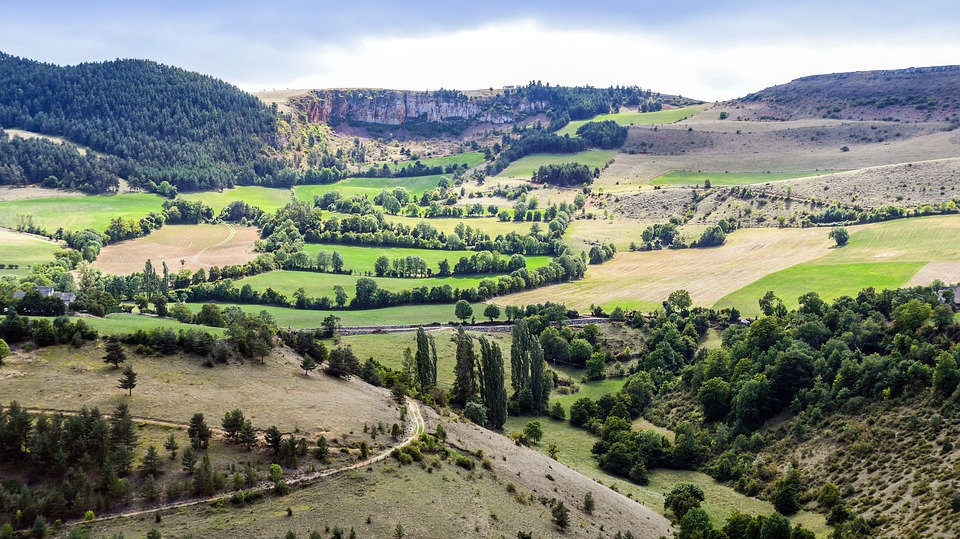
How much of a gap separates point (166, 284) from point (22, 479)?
113 m

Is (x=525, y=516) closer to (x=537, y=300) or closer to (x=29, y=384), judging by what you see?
(x=29, y=384)

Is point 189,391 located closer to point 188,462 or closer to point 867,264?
point 188,462

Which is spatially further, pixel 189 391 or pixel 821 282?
A: pixel 821 282

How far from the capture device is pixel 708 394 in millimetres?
113562

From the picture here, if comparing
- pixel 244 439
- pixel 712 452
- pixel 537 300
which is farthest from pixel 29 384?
A: pixel 537 300

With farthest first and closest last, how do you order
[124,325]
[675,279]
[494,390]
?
[675,279]
[494,390]
[124,325]

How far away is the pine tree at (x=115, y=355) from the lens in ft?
255

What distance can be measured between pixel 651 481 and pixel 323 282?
101585 millimetres

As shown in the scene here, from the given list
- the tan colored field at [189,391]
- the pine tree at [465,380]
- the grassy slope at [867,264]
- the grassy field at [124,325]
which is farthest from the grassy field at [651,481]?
the grassy slope at [867,264]

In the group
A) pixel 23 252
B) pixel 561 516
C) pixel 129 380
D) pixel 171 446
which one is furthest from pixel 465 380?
pixel 23 252

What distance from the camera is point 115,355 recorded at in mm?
77875

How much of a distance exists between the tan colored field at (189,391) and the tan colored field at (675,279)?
294ft

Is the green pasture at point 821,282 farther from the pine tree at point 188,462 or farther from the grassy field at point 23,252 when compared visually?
the grassy field at point 23,252

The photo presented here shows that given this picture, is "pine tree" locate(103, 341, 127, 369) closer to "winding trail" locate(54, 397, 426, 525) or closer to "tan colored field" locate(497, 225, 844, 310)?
"winding trail" locate(54, 397, 426, 525)
